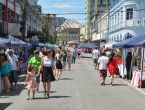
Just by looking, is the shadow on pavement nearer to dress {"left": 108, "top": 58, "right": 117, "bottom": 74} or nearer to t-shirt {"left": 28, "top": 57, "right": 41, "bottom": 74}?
t-shirt {"left": 28, "top": 57, "right": 41, "bottom": 74}

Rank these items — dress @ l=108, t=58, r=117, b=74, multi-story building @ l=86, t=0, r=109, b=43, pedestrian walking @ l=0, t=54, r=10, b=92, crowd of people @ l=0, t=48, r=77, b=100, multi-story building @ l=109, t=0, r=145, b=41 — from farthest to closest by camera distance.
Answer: multi-story building @ l=86, t=0, r=109, b=43 < multi-story building @ l=109, t=0, r=145, b=41 < dress @ l=108, t=58, r=117, b=74 < pedestrian walking @ l=0, t=54, r=10, b=92 < crowd of people @ l=0, t=48, r=77, b=100

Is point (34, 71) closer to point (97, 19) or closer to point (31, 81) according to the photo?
point (31, 81)

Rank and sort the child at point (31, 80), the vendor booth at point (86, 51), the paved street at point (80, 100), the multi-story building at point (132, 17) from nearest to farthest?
1. the paved street at point (80, 100)
2. the child at point (31, 80)
3. the multi-story building at point (132, 17)
4. the vendor booth at point (86, 51)

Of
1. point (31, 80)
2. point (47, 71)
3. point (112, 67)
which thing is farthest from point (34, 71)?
point (112, 67)

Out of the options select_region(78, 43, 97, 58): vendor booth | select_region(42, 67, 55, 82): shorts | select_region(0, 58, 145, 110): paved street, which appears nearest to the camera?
select_region(0, 58, 145, 110): paved street

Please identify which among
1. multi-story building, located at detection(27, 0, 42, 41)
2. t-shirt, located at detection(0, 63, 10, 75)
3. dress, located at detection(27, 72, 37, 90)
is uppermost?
multi-story building, located at detection(27, 0, 42, 41)

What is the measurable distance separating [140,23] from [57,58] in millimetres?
40970

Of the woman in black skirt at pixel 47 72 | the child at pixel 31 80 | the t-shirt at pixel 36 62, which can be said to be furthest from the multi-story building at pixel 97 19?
the child at pixel 31 80

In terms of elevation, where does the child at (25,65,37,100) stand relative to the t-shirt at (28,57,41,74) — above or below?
below

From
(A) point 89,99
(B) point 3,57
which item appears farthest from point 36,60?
(A) point 89,99

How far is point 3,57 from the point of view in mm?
19562

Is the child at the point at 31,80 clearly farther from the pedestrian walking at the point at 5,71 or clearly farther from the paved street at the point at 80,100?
the pedestrian walking at the point at 5,71

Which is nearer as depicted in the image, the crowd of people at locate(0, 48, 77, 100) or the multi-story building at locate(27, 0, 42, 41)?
the crowd of people at locate(0, 48, 77, 100)

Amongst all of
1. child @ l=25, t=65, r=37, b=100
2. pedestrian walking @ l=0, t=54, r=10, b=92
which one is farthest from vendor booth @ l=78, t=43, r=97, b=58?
child @ l=25, t=65, r=37, b=100
